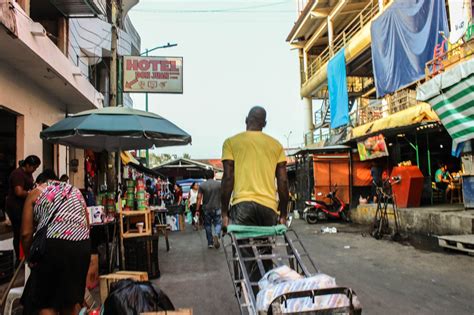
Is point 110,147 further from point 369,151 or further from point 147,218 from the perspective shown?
point 369,151

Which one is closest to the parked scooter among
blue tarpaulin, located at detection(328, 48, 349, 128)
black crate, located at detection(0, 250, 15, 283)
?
blue tarpaulin, located at detection(328, 48, 349, 128)

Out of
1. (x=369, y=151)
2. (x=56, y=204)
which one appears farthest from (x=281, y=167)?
(x=369, y=151)

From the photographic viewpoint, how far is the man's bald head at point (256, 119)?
3834 mm

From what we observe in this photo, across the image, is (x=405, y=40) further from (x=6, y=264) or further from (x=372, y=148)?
(x=6, y=264)

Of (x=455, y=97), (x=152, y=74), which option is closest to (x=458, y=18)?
(x=455, y=97)

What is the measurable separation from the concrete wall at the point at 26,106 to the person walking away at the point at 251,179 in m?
5.91

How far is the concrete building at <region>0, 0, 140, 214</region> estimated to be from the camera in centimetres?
695

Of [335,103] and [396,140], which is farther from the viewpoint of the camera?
[335,103]

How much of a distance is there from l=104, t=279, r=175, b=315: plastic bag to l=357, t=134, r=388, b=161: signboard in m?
12.1

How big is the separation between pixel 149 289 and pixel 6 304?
1.74 m

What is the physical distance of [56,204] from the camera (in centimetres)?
349

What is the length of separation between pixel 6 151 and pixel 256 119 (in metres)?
8.00

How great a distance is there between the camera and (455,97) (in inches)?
329

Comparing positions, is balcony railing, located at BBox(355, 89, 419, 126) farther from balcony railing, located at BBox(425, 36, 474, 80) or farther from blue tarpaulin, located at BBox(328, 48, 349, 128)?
balcony railing, located at BBox(425, 36, 474, 80)
